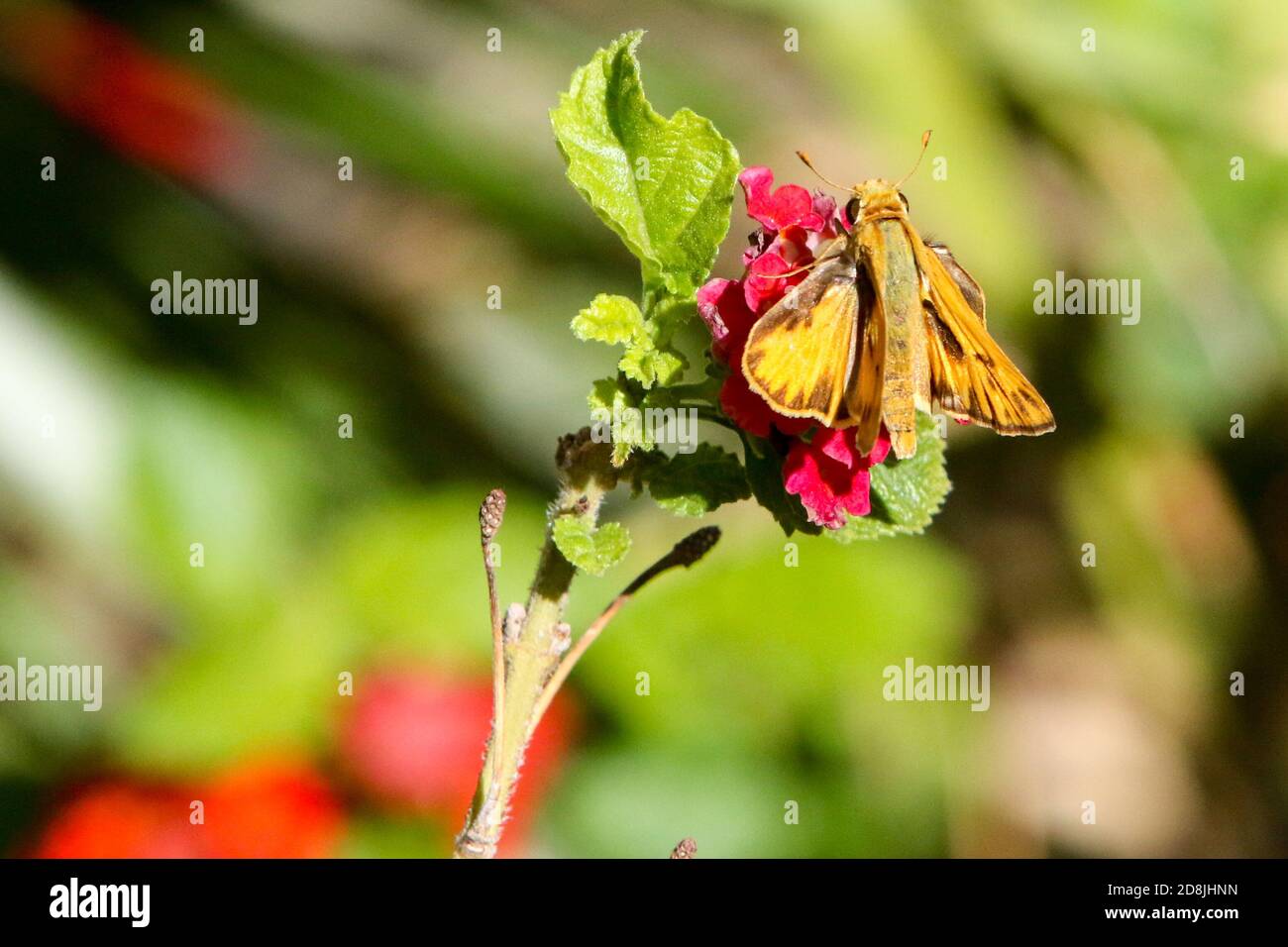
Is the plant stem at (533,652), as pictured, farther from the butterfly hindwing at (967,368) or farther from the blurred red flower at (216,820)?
the blurred red flower at (216,820)

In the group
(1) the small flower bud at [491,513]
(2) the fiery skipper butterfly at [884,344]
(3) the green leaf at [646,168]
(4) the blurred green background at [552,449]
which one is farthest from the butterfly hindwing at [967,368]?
(4) the blurred green background at [552,449]

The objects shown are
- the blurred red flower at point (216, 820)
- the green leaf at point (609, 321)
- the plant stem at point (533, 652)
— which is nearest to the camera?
the plant stem at point (533, 652)

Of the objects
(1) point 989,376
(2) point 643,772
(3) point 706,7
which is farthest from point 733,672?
(3) point 706,7

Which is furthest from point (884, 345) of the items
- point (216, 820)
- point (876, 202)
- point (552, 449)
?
point (552, 449)

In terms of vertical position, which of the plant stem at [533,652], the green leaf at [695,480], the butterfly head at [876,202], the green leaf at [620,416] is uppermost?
the butterfly head at [876,202]

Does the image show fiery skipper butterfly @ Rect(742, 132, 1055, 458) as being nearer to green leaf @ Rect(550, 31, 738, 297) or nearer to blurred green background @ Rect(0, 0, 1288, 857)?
green leaf @ Rect(550, 31, 738, 297)

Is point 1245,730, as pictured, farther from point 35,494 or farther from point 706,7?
point 35,494
